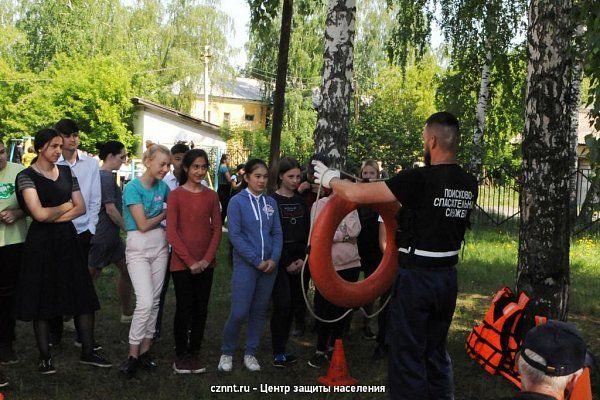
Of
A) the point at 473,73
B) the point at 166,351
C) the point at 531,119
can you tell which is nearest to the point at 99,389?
the point at 166,351

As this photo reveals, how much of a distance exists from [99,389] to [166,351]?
97cm


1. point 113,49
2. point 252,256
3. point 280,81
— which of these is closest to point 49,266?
point 252,256

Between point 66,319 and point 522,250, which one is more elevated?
point 522,250

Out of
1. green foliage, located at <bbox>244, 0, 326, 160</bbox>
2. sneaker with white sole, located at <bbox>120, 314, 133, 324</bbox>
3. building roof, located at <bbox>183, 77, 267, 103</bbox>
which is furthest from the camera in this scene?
building roof, located at <bbox>183, 77, 267, 103</bbox>

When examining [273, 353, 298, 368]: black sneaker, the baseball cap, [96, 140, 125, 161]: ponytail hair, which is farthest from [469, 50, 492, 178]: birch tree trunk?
the baseball cap

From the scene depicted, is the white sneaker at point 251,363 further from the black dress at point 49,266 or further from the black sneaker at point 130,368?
the black dress at point 49,266

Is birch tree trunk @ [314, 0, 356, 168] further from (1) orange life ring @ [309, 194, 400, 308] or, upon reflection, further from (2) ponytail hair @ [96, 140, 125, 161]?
(1) orange life ring @ [309, 194, 400, 308]

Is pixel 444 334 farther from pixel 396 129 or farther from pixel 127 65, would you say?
pixel 127 65

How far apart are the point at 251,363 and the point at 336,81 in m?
3.15

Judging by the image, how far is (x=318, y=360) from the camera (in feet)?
17.3

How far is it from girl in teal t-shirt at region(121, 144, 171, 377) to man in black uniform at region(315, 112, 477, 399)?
1.81 m

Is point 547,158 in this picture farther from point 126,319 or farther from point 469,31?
point 469,31

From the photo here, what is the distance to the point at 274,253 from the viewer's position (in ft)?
16.6

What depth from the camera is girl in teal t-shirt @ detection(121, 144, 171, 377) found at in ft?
15.8
